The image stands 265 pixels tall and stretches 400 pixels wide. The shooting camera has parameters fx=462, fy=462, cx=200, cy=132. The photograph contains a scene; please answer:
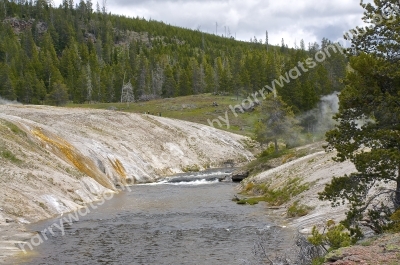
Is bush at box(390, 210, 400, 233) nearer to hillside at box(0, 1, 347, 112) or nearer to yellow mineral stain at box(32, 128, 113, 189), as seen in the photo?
yellow mineral stain at box(32, 128, 113, 189)

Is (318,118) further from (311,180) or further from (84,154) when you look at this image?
(311,180)

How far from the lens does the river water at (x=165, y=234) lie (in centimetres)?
2141

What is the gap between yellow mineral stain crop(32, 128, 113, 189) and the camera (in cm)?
4844

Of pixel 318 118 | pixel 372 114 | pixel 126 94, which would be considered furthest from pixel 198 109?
pixel 372 114

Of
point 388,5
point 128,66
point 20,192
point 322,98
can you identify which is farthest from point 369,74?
point 128,66

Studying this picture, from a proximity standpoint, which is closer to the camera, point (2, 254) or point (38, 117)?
point (2, 254)

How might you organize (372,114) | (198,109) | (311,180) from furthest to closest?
1. (198,109)
2. (311,180)
3. (372,114)

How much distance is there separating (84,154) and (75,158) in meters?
3.85

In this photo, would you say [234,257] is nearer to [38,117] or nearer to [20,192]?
[20,192]

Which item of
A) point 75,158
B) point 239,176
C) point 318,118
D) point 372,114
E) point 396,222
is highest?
point 372,114

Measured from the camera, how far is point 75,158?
163 feet

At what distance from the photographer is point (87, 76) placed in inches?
5901

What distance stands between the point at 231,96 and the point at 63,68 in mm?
62545

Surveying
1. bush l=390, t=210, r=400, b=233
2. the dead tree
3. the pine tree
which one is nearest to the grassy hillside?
the dead tree
